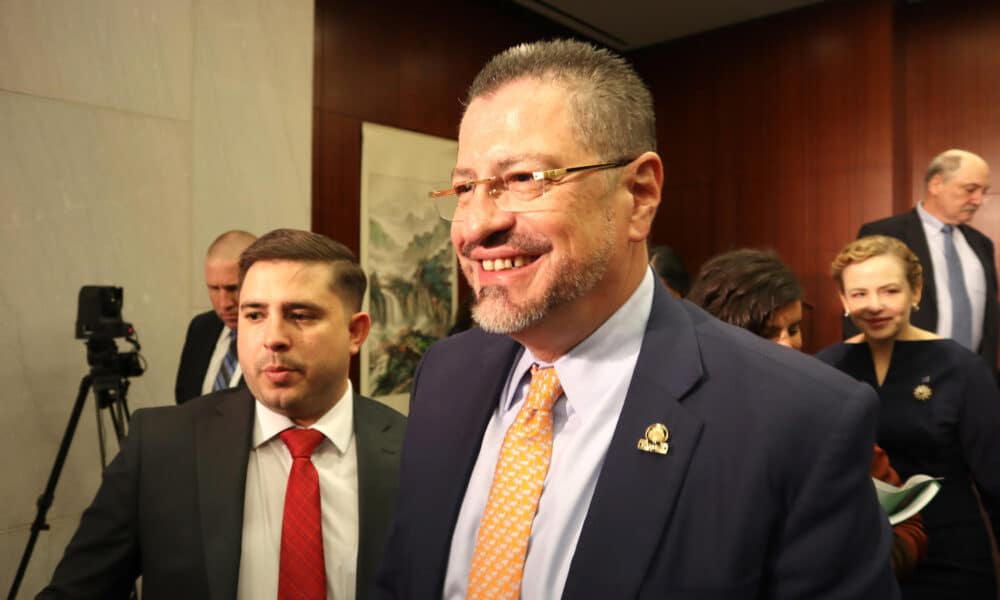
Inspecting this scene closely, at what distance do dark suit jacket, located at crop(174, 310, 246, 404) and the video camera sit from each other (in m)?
0.43

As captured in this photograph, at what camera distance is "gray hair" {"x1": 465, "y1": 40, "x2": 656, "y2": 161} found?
41.7 inches

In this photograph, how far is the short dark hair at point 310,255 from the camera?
5.38ft

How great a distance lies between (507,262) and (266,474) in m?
0.84

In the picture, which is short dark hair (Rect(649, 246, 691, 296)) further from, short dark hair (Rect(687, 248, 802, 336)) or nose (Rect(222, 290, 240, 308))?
nose (Rect(222, 290, 240, 308))

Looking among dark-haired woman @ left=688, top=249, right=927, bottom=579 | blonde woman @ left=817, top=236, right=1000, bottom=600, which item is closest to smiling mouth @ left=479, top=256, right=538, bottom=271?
dark-haired woman @ left=688, top=249, right=927, bottom=579

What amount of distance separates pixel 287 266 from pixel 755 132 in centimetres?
523

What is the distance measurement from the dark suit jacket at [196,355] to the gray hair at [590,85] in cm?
249

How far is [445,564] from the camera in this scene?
1155 millimetres

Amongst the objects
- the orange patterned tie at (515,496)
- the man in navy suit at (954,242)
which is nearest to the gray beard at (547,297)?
the orange patterned tie at (515,496)

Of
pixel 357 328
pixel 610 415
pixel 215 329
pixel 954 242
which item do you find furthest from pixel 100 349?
pixel 954 242

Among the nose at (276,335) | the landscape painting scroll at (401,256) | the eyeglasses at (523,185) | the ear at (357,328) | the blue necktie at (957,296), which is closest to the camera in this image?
the eyeglasses at (523,185)

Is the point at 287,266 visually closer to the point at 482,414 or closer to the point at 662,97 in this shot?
the point at 482,414

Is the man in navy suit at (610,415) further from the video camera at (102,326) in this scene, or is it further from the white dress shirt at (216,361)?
the white dress shirt at (216,361)

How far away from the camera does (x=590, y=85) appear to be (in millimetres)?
1066
